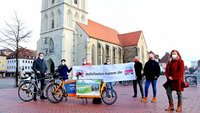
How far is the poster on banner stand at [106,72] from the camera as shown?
10.1 meters

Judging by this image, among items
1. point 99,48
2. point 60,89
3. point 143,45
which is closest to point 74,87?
point 60,89

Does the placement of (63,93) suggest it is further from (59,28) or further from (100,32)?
(100,32)

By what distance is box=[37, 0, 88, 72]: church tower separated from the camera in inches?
1854

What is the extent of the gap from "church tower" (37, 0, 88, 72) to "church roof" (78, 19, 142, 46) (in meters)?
3.02

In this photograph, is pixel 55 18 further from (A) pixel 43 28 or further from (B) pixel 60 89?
(B) pixel 60 89

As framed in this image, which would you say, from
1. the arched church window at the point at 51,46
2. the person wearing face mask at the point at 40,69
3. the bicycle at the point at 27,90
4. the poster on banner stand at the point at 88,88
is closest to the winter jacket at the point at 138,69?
the poster on banner stand at the point at 88,88

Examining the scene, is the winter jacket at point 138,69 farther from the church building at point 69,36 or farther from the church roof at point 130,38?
the church roof at point 130,38

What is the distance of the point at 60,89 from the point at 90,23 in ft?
160

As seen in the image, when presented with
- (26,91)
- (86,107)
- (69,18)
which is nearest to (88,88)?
(86,107)

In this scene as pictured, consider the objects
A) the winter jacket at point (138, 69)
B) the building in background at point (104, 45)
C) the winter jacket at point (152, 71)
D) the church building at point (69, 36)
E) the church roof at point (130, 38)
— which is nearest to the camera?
the winter jacket at point (152, 71)

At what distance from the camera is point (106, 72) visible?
1019cm

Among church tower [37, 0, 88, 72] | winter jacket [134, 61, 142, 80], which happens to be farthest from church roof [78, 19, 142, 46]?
winter jacket [134, 61, 142, 80]

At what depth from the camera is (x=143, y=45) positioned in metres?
67.8

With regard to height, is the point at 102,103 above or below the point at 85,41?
below
